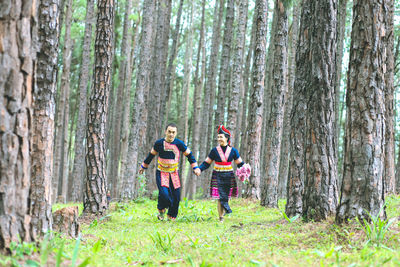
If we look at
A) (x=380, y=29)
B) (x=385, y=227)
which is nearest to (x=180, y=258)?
(x=385, y=227)

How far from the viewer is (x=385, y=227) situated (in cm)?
426

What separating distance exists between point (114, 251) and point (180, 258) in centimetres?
Answer: 92

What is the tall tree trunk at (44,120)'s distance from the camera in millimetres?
4328

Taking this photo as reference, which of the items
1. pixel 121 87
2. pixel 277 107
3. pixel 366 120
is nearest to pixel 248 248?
pixel 366 120

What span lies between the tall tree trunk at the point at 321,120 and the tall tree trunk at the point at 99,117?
398cm

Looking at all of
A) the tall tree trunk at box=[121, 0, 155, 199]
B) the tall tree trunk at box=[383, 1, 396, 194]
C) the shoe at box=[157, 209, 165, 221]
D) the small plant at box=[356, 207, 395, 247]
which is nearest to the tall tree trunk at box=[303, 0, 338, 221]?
the small plant at box=[356, 207, 395, 247]

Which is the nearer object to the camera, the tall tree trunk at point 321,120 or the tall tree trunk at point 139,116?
the tall tree trunk at point 321,120

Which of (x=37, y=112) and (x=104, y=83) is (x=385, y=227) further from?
(x=104, y=83)

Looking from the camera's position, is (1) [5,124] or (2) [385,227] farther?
(2) [385,227]

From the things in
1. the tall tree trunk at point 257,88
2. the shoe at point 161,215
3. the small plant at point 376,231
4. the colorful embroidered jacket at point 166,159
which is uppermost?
the tall tree trunk at point 257,88

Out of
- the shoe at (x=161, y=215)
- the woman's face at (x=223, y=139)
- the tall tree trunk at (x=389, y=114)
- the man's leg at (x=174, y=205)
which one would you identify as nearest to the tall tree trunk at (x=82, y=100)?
the shoe at (x=161, y=215)

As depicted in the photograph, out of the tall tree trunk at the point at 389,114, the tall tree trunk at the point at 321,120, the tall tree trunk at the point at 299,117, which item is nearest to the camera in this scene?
the tall tree trunk at the point at 321,120

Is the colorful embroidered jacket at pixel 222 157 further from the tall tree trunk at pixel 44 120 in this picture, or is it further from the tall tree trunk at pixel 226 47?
the tall tree trunk at pixel 226 47

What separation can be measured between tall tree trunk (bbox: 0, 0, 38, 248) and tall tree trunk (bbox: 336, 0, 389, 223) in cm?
356
